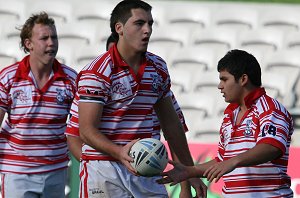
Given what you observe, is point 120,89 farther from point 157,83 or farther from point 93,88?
point 157,83

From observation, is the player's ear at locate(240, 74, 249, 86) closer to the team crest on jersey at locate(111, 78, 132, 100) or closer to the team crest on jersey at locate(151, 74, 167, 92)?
the team crest on jersey at locate(151, 74, 167, 92)

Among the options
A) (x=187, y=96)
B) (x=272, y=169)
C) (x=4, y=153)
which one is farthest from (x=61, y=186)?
(x=187, y=96)

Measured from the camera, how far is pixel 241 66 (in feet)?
19.0

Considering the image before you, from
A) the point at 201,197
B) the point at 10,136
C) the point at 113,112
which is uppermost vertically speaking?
the point at 10,136

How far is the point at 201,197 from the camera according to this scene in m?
6.12

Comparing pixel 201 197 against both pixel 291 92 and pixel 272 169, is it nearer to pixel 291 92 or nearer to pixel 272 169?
pixel 272 169

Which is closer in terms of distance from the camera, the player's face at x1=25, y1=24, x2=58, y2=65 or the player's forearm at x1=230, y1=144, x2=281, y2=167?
the player's forearm at x1=230, y1=144, x2=281, y2=167

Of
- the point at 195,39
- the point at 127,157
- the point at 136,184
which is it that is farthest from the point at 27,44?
the point at 195,39

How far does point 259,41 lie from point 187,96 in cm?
198

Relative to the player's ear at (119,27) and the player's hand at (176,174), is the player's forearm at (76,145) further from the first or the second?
the player's hand at (176,174)

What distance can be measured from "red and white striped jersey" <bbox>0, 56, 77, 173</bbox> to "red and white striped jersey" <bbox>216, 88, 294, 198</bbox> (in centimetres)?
185

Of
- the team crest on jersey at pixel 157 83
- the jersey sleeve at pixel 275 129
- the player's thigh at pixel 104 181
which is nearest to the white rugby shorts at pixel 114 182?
the player's thigh at pixel 104 181

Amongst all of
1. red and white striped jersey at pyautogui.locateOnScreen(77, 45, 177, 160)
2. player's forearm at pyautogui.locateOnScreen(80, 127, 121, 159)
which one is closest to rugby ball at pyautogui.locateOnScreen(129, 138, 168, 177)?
player's forearm at pyautogui.locateOnScreen(80, 127, 121, 159)

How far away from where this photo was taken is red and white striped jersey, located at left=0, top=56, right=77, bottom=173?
23.7 ft
